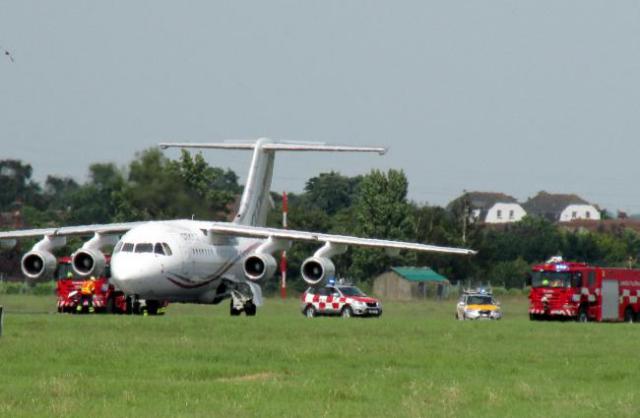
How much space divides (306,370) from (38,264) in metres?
27.7

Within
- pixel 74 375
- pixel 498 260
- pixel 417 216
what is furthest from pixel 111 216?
pixel 74 375

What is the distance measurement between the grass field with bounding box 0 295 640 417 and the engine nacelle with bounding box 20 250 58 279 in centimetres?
1168

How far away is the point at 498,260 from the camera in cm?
11694

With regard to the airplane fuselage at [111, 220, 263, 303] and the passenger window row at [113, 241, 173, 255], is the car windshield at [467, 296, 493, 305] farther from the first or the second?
the passenger window row at [113, 241, 173, 255]

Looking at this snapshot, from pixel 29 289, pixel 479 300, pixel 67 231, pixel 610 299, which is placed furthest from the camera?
pixel 29 289

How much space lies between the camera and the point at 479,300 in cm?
6075

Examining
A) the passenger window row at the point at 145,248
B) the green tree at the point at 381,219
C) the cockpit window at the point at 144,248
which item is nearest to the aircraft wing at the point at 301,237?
the passenger window row at the point at 145,248

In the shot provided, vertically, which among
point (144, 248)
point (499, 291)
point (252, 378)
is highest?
point (499, 291)

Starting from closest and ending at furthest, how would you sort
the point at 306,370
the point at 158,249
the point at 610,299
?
1. the point at 306,370
2. the point at 158,249
3. the point at 610,299

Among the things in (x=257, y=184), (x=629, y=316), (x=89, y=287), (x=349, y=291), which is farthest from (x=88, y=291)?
(x=629, y=316)

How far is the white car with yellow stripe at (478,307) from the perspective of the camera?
59781mm

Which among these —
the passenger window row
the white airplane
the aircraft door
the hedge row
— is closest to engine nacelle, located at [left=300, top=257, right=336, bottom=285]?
the white airplane

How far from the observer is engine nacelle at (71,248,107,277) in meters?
50.4

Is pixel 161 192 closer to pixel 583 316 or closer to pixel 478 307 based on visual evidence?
pixel 478 307
